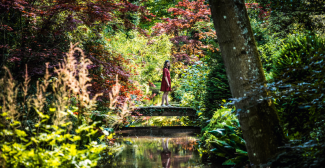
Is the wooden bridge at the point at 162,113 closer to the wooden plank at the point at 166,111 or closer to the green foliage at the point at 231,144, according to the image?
the wooden plank at the point at 166,111

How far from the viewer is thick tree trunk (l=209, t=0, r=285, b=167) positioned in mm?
2613

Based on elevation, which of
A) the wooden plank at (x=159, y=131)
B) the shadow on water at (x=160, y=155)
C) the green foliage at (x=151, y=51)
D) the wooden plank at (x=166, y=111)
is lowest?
the shadow on water at (x=160, y=155)

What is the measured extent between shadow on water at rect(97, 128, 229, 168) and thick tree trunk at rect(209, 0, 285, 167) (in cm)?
198

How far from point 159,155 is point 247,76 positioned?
343 cm

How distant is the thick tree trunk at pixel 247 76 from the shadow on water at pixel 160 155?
198 cm

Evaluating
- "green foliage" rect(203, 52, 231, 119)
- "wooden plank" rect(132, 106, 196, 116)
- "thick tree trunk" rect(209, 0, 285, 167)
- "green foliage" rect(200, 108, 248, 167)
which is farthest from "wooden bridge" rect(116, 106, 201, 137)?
"thick tree trunk" rect(209, 0, 285, 167)

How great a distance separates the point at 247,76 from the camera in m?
2.68

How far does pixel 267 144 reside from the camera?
2609mm

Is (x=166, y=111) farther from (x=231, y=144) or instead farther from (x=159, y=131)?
(x=231, y=144)

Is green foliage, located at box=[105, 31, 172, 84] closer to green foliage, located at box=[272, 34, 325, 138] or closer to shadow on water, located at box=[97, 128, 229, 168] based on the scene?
shadow on water, located at box=[97, 128, 229, 168]

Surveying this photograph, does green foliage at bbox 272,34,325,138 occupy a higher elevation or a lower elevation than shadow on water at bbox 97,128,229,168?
higher

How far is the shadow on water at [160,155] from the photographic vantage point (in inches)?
183

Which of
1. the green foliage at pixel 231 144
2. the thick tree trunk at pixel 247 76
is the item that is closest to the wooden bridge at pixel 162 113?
the green foliage at pixel 231 144

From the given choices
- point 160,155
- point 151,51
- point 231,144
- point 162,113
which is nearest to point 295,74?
point 231,144
